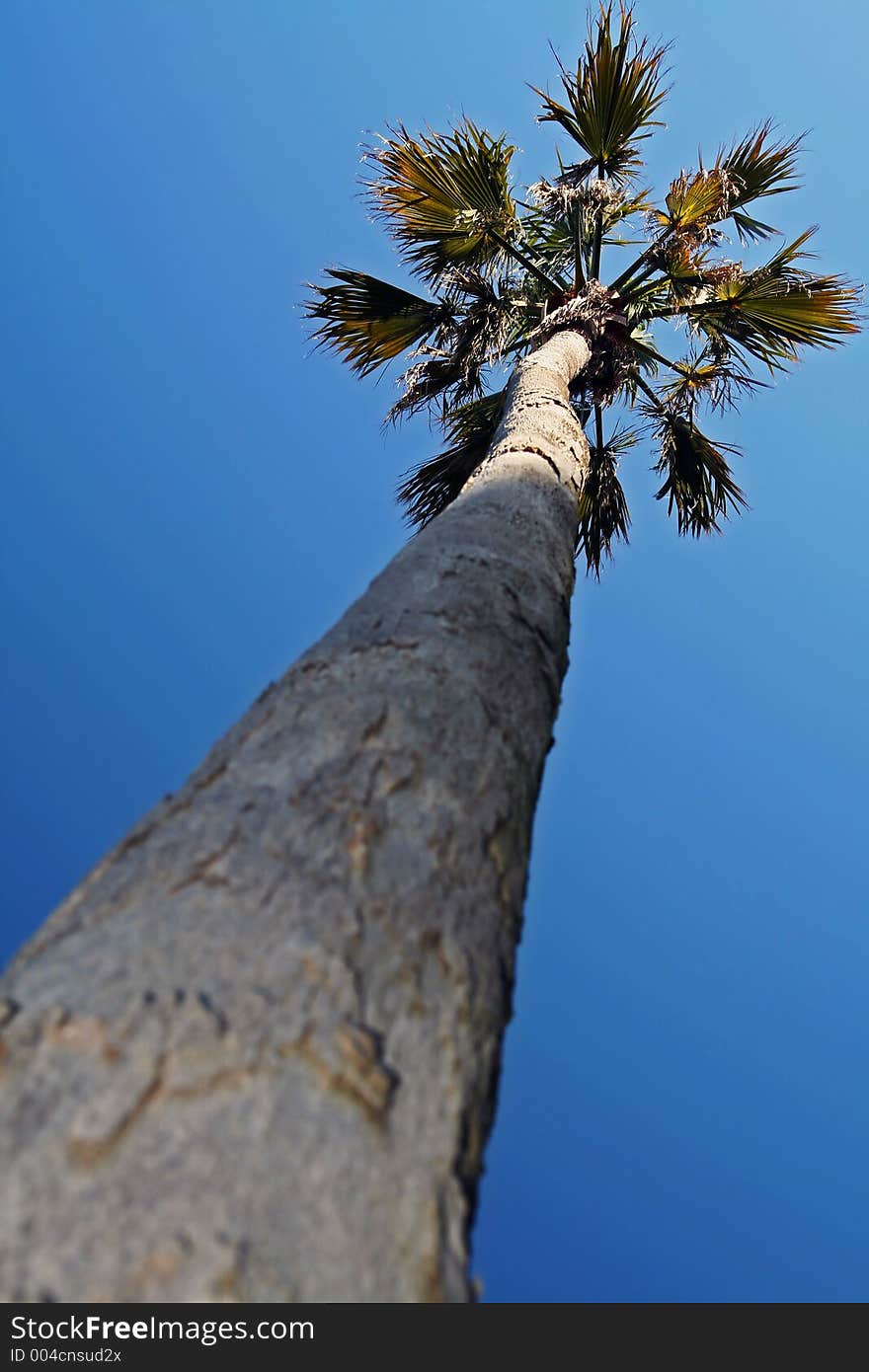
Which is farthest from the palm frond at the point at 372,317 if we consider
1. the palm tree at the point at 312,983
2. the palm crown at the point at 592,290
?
the palm tree at the point at 312,983

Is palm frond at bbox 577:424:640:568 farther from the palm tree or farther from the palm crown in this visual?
the palm tree

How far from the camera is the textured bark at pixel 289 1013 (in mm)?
647

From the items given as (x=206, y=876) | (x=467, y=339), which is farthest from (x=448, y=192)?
(x=206, y=876)

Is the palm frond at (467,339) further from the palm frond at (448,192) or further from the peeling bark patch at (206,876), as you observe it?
the peeling bark patch at (206,876)

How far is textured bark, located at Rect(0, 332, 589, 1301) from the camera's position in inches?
25.5

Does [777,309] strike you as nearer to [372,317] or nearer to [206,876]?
[372,317]

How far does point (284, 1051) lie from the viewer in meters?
0.77

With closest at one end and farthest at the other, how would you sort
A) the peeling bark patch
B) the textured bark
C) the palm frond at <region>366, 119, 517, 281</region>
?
the textured bark
the peeling bark patch
the palm frond at <region>366, 119, 517, 281</region>

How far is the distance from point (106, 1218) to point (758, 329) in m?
6.74

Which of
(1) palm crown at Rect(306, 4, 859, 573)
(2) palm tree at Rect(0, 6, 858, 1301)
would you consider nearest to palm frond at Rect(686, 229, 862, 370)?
(1) palm crown at Rect(306, 4, 859, 573)

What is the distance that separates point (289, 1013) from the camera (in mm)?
805

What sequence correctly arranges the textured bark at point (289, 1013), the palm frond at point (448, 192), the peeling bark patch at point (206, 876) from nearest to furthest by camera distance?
the textured bark at point (289, 1013)
the peeling bark patch at point (206, 876)
the palm frond at point (448, 192)

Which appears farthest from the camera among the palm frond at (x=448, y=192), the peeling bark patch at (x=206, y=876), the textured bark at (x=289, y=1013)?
the palm frond at (x=448, y=192)

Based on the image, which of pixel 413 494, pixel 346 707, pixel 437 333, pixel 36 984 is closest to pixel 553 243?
pixel 437 333
